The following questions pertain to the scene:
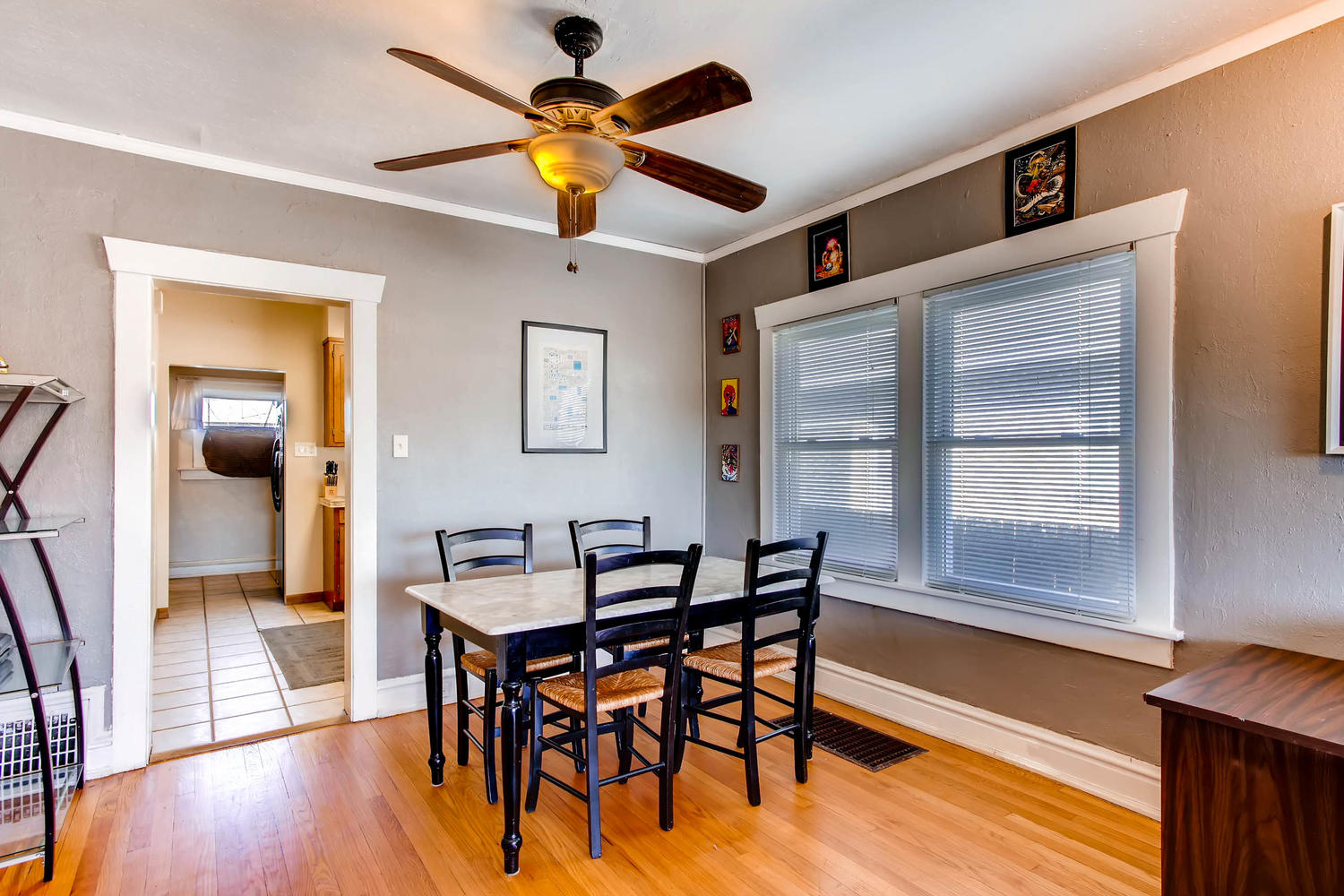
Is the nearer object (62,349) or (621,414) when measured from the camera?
(62,349)

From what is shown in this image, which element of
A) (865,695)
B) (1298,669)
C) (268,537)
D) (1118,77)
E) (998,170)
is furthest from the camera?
(268,537)

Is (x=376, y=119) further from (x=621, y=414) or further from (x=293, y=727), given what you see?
(x=293, y=727)

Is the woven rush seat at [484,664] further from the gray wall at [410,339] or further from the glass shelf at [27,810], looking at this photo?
the glass shelf at [27,810]

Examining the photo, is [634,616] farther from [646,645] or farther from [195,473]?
[195,473]

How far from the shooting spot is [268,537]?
273 inches

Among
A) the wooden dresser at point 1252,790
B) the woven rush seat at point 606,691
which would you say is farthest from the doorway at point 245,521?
the wooden dresser at point 1252,790

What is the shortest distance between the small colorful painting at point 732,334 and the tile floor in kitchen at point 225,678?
9.09ft

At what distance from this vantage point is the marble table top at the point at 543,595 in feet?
6.80

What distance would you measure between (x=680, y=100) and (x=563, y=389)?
2280mm

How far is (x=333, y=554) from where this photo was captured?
538 cm

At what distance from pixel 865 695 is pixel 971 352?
1.65 metres

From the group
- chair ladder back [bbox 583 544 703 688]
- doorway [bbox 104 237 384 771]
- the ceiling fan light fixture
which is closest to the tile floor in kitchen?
doorway [bbox 104 237 384 771]

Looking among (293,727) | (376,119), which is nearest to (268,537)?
(293,727)

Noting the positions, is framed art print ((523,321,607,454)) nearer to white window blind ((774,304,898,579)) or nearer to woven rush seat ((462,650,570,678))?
white window blind ((774,304,898,579))
